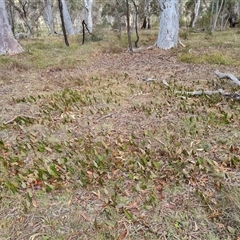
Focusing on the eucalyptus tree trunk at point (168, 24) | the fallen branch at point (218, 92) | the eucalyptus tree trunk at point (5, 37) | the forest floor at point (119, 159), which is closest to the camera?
the forest floor at point (119, 159)

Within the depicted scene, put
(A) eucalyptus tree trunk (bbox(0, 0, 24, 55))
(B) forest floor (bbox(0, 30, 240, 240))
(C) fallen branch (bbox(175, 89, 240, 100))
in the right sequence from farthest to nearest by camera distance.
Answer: (A) eucalyptus tree trunk (bbox(0, 0, 24, 55)), (C) fallen branch (bbox(175, 89, 240, 100)), (B) forest floor (bbox(0, 30, 240, 240))

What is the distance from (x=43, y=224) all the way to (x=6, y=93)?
3.71 metres

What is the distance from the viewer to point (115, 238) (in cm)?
181

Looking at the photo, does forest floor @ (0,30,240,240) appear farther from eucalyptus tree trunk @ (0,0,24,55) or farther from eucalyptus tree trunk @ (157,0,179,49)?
eucalyptus tree trunk @ (157,0,179,49)

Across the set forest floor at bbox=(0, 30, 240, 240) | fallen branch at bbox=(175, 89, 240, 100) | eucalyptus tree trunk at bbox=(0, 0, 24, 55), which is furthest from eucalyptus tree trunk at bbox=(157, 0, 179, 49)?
eucalyptus tree trunk at bbox=(0, 0, 24, 55)

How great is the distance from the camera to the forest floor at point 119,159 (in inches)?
76.5

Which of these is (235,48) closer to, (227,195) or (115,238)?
(227,195)

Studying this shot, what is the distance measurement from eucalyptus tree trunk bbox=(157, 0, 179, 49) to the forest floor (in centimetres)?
338

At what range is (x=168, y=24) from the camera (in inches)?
326

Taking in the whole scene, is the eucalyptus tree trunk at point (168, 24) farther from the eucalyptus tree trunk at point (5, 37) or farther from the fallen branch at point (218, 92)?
the eucalyptus tree trunk at point (5, 37)

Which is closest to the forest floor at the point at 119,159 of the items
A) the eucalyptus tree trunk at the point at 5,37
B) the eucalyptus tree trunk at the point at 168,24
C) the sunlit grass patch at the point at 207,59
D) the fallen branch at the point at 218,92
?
the fallen branch at the point at 218,92

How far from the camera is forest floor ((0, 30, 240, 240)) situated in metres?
1.94

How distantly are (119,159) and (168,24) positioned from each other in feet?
22.7

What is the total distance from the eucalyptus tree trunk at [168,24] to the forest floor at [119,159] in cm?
338
